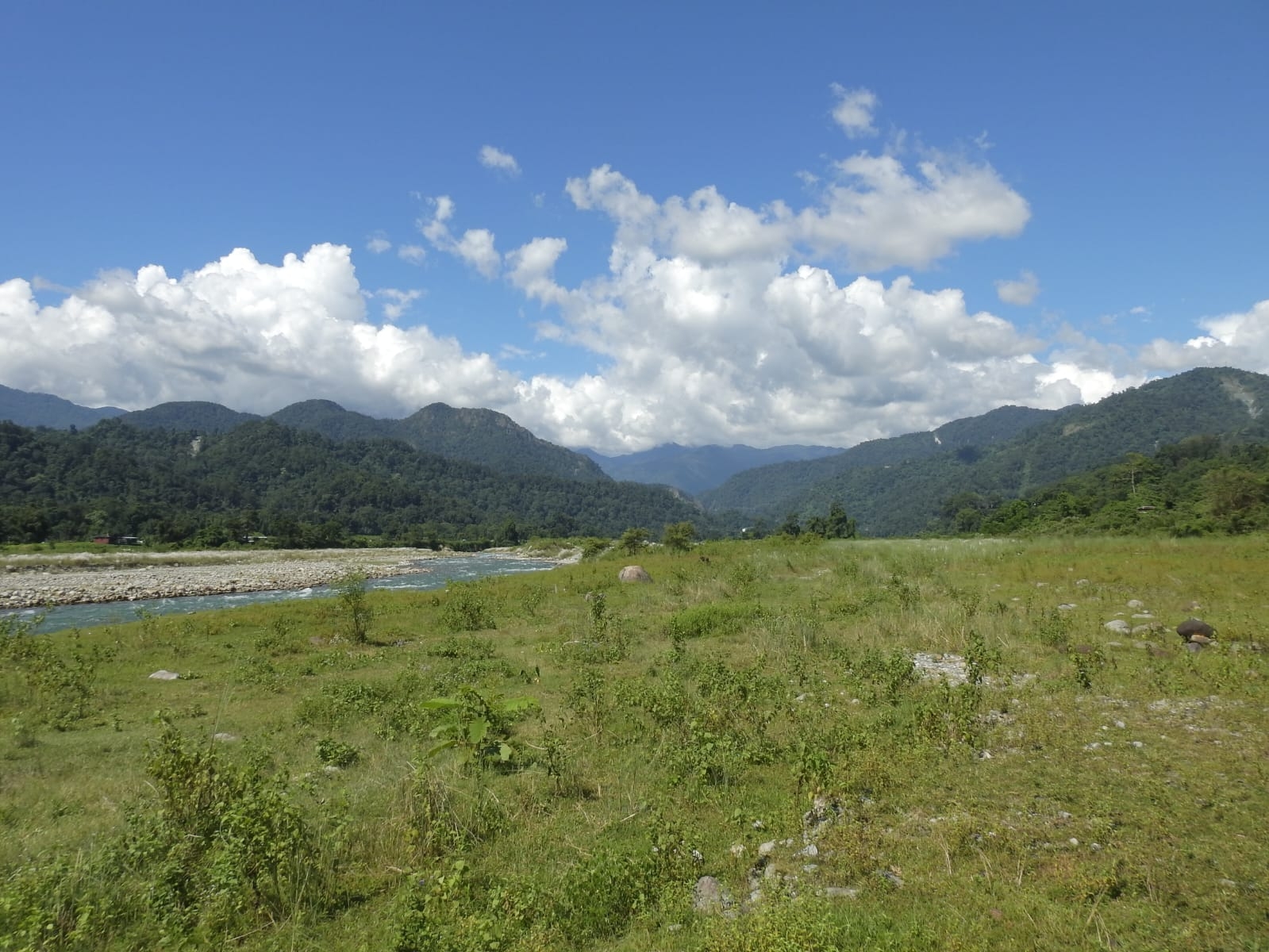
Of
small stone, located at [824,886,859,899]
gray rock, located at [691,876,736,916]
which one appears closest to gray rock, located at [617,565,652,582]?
gray rock, located at [691,876,736,916]

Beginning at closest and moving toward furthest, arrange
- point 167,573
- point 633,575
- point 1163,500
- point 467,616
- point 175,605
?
1. point 467,616
2. point 633,575
3. point 175,605
4. point 1163,500
5. point 167,573

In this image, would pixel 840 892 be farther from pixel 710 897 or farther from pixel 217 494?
pixel 217 494

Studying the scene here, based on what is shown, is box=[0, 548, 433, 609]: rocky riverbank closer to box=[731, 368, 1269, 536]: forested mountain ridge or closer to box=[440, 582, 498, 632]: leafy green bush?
box=[440, 582, 498, 632]: leafy green bush

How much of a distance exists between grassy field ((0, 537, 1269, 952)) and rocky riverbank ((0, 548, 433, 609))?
17.9m

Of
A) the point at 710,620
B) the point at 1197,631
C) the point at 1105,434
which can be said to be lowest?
the point at 710,620

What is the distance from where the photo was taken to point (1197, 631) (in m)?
12.2

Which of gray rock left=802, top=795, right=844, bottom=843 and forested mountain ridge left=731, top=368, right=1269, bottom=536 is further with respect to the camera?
forested mountain ridge left=731, top=368, right=1269, bottom=536

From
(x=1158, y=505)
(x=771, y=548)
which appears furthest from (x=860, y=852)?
(x=1158, y=505)

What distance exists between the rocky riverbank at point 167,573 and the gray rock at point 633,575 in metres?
11.7

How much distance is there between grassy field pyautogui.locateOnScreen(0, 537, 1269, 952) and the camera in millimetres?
4734

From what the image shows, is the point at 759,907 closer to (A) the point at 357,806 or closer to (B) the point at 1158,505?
(A) the point at 357,806

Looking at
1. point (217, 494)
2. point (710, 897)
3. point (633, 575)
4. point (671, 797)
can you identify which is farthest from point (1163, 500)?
point (217, 494)

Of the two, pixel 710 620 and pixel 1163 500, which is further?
pixel 1163 500

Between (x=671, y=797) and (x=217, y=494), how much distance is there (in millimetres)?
153705
